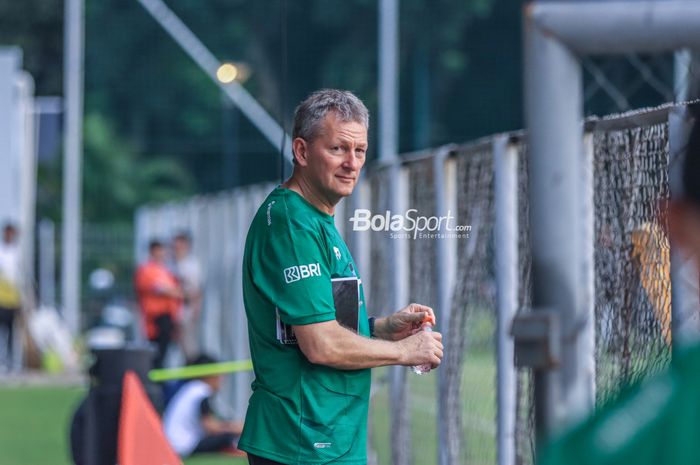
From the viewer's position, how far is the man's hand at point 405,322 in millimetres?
4219

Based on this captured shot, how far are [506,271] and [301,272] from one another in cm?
220

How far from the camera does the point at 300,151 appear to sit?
13.5 feet

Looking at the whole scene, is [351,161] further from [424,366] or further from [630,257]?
[630,257]

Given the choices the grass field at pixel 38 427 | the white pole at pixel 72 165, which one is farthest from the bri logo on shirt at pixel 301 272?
the white pole at pixel 72 165

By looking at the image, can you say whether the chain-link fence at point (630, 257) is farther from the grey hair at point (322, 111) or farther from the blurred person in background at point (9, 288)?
the blurred person in background at point (9, 288)

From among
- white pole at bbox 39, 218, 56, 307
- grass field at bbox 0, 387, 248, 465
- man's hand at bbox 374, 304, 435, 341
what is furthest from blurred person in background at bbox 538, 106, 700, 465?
white pole at bbox 39, 218, 56, 307

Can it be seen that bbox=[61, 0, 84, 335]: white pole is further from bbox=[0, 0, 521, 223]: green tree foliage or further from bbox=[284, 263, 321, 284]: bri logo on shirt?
bbox=[284, 263, 321, 284]: bri logo on shirt

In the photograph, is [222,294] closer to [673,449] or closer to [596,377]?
[596,377]

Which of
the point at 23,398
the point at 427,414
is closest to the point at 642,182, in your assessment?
the point at 427,414

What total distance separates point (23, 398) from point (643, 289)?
14.8 m

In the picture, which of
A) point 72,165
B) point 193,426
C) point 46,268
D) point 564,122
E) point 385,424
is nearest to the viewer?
point 564,122

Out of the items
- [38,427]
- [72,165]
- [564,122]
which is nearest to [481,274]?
[564,122]

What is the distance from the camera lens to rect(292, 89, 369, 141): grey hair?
13.4 ft

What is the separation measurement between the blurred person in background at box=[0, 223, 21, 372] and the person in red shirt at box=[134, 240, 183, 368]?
3.30 m
